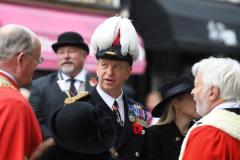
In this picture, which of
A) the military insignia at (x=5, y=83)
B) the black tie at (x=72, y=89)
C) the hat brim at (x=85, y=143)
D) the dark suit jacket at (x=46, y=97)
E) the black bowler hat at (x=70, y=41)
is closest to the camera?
the hat brim at (x=85, y=143)

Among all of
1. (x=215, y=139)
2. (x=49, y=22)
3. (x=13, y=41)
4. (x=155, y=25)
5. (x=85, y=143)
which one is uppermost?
(x=13, y=41)

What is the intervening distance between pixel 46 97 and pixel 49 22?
5979 millimetres

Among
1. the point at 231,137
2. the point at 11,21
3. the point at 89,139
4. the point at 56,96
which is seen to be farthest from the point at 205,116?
the point at 11,21

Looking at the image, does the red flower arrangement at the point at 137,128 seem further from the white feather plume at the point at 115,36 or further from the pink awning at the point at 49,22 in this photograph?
the pink awning at the point at 49,22

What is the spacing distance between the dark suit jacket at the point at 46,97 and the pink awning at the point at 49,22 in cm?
434

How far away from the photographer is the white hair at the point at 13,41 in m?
3.34

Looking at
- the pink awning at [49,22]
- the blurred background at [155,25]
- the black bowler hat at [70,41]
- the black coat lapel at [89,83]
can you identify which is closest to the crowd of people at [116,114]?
the black coat lapel at [89,83]

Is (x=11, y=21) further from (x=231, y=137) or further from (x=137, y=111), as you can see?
(x=231, y=137)

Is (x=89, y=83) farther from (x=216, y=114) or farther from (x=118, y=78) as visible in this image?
(x=216, y=114)

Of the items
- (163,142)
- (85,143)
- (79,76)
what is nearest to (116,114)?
(163,142)

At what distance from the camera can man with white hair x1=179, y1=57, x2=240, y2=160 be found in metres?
3.16

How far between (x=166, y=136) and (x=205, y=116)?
0.80 metres

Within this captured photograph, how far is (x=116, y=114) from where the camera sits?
3727 mm

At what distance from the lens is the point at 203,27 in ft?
42.0
